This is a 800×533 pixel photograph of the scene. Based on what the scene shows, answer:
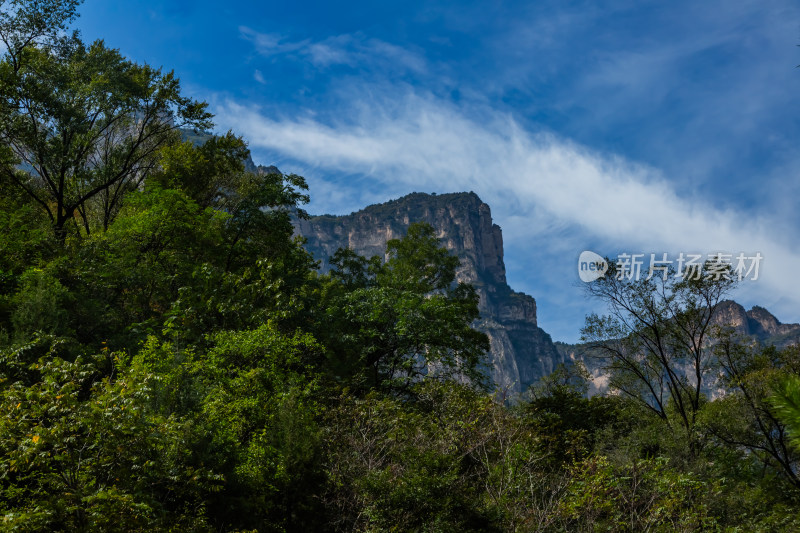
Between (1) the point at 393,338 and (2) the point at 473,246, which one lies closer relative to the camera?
(1) the point at 393,338

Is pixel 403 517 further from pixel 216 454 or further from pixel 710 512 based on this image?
pixel 710 512

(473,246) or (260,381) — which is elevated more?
(473,246)

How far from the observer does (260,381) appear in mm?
11305

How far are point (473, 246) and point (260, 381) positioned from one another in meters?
166

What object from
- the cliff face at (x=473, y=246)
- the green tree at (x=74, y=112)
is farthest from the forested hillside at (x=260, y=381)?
the cliff face at (x=473, y=246)

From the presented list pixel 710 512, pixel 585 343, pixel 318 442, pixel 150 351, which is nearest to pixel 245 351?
pixel 150 351

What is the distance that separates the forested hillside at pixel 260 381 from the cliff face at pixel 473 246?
138 meters

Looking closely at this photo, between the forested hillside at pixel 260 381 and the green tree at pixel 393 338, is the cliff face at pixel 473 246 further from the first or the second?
the green tree at pixel 393 338

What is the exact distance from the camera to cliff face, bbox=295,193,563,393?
168750 mm

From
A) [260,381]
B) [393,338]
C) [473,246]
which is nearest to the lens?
[260,381]

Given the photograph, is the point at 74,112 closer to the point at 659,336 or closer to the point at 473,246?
the point at 659,336

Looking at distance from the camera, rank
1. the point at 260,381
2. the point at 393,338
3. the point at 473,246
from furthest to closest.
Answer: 1. the point at 473,246
2. the point at 393,338
3. the point at 260,381

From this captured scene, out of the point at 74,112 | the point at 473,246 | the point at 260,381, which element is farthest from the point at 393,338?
the point at 473,246

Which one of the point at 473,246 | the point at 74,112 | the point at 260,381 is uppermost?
the point at 473,246
